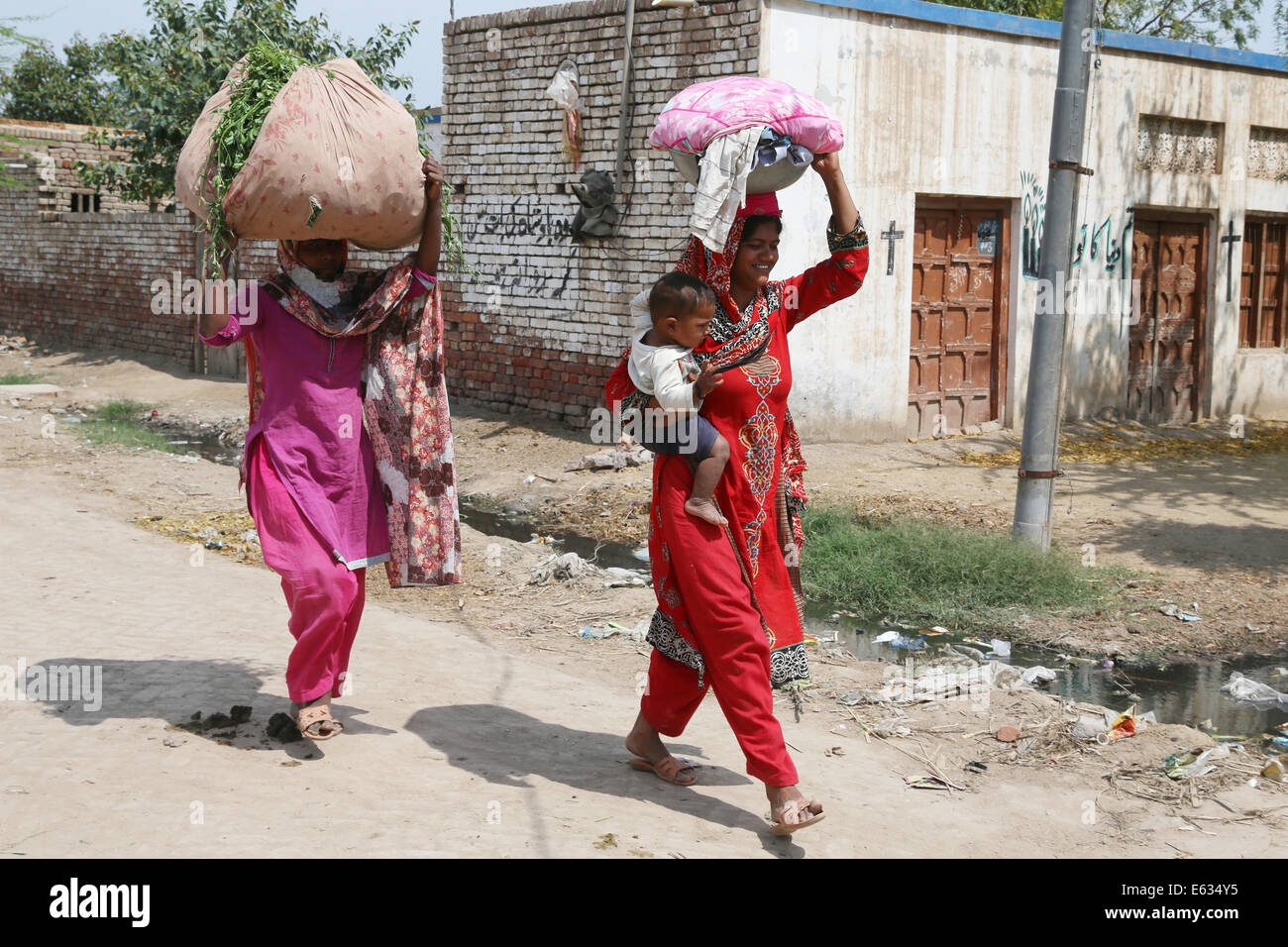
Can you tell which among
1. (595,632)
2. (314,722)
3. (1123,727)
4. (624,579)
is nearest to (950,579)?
(624,579)

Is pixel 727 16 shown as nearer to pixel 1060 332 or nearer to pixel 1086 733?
pixel 1060 332

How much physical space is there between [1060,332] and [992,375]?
516cm

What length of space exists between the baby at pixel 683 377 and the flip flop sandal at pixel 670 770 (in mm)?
898

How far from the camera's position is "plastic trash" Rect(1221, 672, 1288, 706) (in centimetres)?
516

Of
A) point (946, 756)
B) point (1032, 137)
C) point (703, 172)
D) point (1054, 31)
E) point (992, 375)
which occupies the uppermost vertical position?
point (1054, 31)

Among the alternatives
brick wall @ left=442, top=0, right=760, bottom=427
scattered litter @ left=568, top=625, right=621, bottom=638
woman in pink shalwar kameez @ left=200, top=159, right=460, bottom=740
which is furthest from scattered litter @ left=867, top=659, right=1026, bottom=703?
brick wall @ left=442, top=0, right=760, bottom=427

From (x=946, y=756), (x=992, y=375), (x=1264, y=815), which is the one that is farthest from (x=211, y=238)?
(x=992, y=375)

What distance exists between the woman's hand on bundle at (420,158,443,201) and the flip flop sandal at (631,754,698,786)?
1.93 m

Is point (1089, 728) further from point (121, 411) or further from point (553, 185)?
point (121, 411)

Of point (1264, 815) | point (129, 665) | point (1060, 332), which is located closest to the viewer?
point (1264, 815)

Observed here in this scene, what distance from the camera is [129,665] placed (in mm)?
4855

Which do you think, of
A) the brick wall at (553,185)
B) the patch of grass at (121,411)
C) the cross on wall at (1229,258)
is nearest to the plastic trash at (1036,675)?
the brick wall at (553,185)
